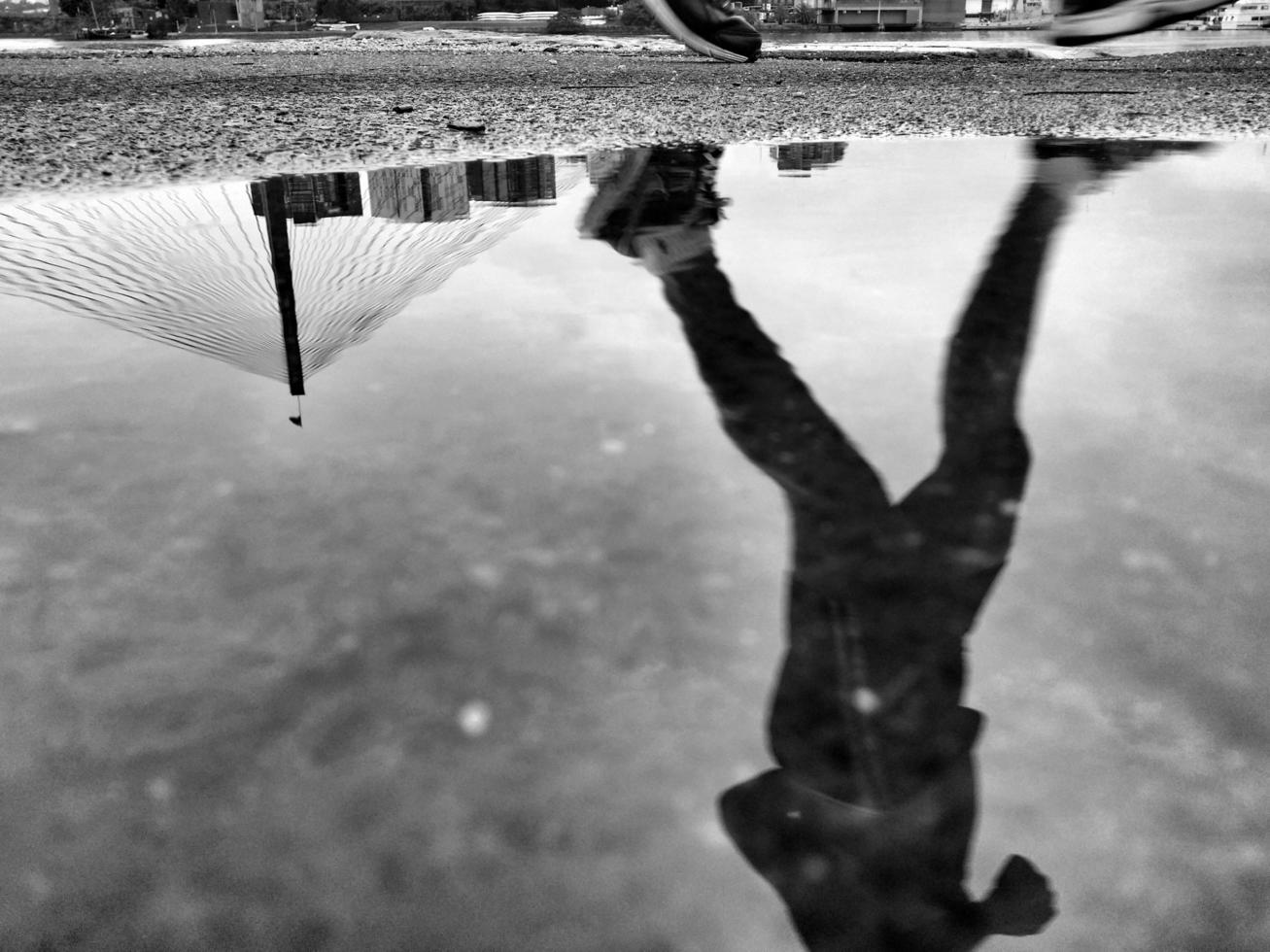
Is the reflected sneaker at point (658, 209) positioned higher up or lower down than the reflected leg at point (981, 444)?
higher up

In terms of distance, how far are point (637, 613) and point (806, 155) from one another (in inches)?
138

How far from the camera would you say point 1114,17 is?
5.01 meters

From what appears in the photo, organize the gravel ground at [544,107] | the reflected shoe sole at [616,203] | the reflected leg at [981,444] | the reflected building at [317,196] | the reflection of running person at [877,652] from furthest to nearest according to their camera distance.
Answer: the gravel ground at [544,107] → the reflected building at [317,196] → the reflected shoe sole at [616,203] → the reflected leg at [981,444] → the reflection of running person at [877,652]

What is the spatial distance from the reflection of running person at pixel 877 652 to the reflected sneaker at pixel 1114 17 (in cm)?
354

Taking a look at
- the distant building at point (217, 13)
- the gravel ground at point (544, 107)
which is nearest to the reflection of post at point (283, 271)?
the gravel ground at point (544, 107)

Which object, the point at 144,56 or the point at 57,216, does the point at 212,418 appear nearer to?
the point at 57,216

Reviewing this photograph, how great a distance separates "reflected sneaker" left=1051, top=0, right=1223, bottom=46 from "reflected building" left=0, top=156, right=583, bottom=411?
3.18 m

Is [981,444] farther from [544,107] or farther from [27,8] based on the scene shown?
[27,8]

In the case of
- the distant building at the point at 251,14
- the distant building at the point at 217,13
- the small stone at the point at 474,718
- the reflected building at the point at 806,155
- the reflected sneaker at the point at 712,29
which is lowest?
the small stone at the point at 474,718

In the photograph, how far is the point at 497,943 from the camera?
73cm

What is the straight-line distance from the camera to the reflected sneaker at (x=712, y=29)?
8.81 m

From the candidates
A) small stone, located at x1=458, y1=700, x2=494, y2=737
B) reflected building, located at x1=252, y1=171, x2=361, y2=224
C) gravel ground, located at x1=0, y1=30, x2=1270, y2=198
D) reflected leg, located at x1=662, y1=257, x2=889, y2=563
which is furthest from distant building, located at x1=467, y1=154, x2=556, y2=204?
small stone, located at x1=458, y1=700, x2=494, y2=737

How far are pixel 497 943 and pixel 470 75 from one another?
939 centimetres

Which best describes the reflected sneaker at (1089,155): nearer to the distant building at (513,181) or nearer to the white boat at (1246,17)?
the distant building at (513,181)
